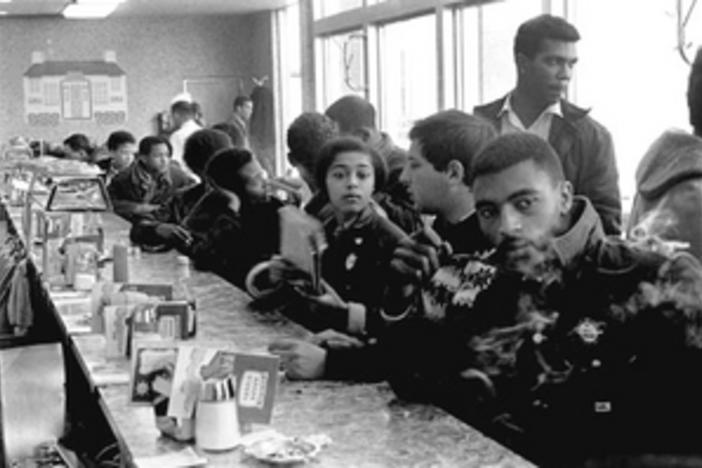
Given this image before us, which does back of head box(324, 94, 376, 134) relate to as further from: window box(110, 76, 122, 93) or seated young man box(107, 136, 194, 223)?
window box(110, 76, 122, 93)

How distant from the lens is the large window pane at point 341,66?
865cm

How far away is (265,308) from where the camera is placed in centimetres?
312

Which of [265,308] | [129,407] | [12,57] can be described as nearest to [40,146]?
[12,57]

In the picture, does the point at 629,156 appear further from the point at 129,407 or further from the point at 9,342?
the point at 129,407

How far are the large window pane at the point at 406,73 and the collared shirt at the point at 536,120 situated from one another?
12.4 ft

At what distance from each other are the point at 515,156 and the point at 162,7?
34.0 feet

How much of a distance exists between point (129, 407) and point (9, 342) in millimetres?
2524

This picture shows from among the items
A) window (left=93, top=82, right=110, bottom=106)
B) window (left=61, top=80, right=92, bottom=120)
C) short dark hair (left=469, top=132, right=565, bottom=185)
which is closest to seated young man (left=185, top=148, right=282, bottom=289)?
short dark hair (left=469, top=132, right=565, bottom=185)

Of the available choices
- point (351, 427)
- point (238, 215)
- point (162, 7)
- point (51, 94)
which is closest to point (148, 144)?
point (238, 215)

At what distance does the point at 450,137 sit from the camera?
7.74 feet

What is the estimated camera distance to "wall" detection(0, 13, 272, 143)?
1266 centimetres

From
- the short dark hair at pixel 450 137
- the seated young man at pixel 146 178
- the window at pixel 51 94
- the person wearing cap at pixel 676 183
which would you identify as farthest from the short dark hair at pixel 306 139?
the window at pixel 51 94

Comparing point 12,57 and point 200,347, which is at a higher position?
point 12,57

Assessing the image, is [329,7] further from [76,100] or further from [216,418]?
[216,418]
